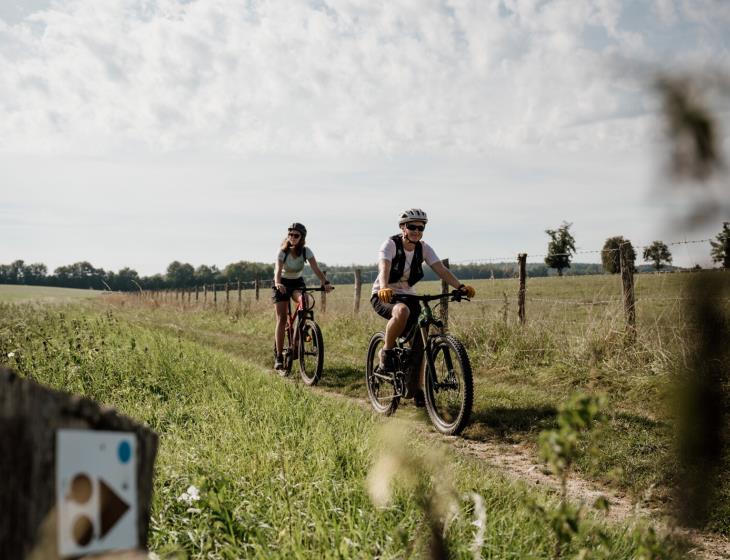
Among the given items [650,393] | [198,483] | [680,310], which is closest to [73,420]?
[680,310]

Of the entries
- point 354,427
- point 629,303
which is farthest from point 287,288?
point 629,303

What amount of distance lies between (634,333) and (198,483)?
6.77 m

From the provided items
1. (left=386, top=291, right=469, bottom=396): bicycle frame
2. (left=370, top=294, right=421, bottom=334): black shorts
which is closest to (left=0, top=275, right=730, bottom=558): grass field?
(left=386, top=291, right=469, bottom=396): bicycle frame

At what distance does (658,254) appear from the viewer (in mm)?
710

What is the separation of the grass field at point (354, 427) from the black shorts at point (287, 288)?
140 cm

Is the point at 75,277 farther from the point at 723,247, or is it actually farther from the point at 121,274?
the point at 723,247

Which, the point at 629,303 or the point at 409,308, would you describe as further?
the point at 629,303

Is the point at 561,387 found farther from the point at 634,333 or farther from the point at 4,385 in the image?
the point at 4,385

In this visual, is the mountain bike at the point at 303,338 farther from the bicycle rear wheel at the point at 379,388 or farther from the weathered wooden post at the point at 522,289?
the weathered wooden post at the point at 522,289

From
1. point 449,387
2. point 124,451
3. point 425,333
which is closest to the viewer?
point 124,451

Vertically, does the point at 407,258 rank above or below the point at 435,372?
above

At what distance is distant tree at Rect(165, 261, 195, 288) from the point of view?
98938 mm

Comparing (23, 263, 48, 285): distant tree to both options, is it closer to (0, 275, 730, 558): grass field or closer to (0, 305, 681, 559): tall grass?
(0, 275, 730, 558): grass field

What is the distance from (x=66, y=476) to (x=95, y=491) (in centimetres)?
8
